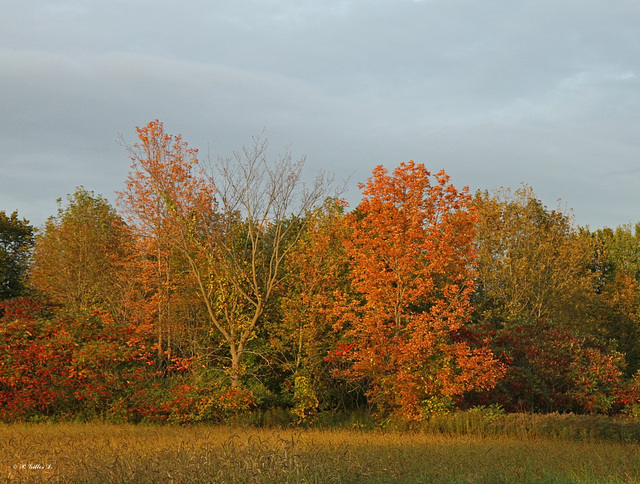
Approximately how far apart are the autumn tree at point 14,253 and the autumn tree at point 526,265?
24.5 meters

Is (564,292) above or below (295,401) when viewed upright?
above

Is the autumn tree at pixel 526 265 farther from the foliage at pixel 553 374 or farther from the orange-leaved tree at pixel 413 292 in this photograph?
the orange-leaved tree at pixel 413 292

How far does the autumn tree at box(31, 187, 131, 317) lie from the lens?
26062 mm

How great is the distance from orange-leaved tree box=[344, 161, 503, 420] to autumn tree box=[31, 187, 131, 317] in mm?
11586

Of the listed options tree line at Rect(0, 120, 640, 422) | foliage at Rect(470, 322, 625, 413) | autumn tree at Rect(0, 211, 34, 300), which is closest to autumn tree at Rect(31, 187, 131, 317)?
tree line at Rect(0, 120, 640, 422)

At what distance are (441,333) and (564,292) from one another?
1760cm

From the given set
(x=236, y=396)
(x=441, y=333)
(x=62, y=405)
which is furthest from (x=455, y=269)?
(x=62, y=405)

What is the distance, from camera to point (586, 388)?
64.7 ft

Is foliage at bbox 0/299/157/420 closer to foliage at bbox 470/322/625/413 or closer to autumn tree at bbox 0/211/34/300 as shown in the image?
foliage at bbox 470/322/625/413

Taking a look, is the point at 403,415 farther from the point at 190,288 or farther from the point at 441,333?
the point at 190,288

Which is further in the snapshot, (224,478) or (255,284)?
(255,284)

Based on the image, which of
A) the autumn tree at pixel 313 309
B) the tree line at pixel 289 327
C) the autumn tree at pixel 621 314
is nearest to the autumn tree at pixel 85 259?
the tree line at pixel 289 327

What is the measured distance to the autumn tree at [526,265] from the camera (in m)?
29.6

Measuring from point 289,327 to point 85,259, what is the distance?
41.9 feet
